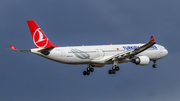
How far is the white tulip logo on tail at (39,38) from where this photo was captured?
6544cm

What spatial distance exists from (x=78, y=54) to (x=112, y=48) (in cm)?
729

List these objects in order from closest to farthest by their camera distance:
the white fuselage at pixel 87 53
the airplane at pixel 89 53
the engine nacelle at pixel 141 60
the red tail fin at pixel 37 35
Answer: the airplane at pixel 89 53 → the white fuselage at pixel 87 53 → the red tail fin at pixel 37 35 → the engine nacelle at pixel 141 60

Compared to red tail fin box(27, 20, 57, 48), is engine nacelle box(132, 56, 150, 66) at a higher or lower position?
lower

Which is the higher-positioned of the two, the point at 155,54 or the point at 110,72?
the point at 155,54

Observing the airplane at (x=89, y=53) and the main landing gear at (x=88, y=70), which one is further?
the main landing gear at (x=88, y=70)

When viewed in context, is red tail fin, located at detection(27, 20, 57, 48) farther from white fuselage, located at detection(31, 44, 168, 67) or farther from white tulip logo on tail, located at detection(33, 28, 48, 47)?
white fuselage, located at detection(31, 44, 168, 67)

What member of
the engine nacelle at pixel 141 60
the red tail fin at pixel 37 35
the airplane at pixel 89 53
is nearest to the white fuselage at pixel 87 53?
the airplane at pixel 89 53

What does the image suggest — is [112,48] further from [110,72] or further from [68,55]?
[68,55]

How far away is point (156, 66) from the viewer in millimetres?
75625

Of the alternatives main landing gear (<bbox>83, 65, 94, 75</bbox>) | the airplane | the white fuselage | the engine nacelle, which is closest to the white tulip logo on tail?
the airplane

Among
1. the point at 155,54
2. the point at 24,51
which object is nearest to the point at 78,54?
the point at 24,51

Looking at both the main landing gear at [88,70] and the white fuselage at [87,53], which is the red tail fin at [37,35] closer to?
the white fuselage at [87,53]

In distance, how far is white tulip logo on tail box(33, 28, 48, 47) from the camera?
65438 mm

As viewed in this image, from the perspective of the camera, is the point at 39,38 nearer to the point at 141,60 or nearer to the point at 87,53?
the point at 87,53
